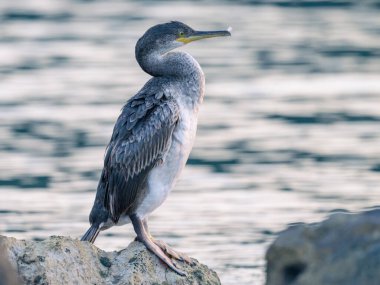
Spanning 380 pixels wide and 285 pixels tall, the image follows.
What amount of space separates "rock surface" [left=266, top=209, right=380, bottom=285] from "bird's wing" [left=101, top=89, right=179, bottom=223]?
10.1ft

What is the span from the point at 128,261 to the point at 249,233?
157 inches

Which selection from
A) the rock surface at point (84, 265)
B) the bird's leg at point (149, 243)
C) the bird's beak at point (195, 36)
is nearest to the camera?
the rock surface at point (84, 265)

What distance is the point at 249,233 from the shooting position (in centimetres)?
1174

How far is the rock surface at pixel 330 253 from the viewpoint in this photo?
528 centimetres

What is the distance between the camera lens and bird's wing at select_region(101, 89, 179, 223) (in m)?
8.55

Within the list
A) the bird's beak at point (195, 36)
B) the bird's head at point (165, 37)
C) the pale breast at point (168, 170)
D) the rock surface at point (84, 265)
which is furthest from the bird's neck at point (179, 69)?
the rock surface at point (84, 265)

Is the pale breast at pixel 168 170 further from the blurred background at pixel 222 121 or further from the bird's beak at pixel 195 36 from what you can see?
the blurred background at pixel 222 121

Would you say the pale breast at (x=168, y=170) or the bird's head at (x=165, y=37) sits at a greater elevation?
the bird's head at (x=165, y=37)

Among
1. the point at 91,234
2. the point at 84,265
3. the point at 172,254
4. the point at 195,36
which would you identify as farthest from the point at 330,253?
the point at 195,36

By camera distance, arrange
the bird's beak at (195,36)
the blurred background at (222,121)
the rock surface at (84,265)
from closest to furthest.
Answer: the rock surface at (84,265) → the bird's beak at (195,36) → the blurred background at (222,121)

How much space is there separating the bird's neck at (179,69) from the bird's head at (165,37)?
0.05 metres

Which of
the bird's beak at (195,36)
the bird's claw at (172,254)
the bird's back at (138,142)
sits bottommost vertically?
the bird's claw at (172,254)

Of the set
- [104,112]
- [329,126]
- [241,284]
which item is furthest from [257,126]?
[241,284]

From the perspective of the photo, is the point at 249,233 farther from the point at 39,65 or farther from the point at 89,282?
the point at 39,65
